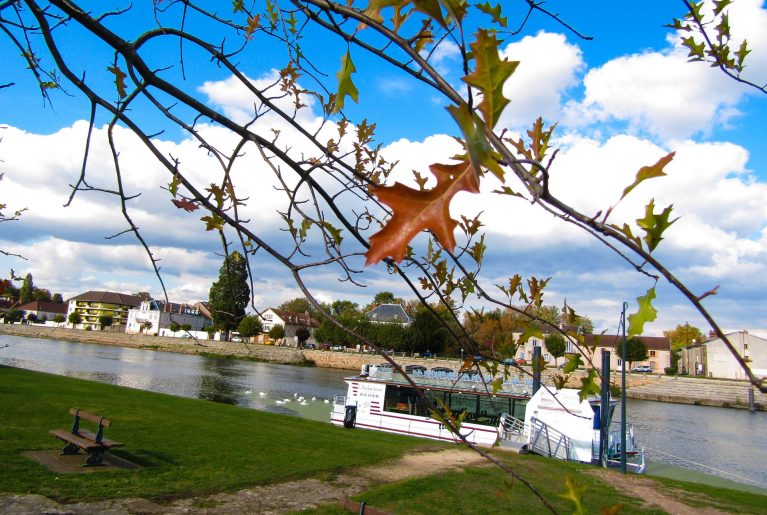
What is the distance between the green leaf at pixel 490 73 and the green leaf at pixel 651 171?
209mm

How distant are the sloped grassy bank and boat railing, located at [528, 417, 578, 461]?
2664 mm

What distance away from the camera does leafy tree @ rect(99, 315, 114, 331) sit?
89.4 m

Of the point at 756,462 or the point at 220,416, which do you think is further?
the point at 756,462

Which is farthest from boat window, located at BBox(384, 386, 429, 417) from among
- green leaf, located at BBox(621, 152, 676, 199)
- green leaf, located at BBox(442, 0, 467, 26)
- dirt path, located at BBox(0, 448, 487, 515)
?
green leaf, located at BBox(442, 0, 467, 26)

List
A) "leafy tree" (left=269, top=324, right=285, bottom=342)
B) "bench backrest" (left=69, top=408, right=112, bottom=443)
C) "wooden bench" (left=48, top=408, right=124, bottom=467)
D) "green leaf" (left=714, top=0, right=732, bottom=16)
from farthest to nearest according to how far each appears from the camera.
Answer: "leafy tree" (left=269, top=324, right=285, bottom=342) < "bench backrest" (left=69, top=408, right=112, bottom=443) < "wooden bench" (left=48, top=408, right=124, bottom=467) < "green leaf" (left=714, top=0, right=732, bottom=16)

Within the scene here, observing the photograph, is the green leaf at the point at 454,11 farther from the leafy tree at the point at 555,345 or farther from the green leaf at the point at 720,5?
the green leaf at the point at 720,5

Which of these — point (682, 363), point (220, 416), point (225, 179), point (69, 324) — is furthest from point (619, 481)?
point (69, 324)

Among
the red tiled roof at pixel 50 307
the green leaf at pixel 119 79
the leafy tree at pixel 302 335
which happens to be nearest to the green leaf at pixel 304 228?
the green leaf at pixel 119 79

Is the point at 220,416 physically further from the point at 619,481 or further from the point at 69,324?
the point at 69,324

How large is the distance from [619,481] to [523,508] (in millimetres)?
4813

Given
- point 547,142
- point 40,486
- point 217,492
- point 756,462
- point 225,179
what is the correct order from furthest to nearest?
point 756,462 → point 217,492 → point 40,486 → point 225,179 → point 547,142

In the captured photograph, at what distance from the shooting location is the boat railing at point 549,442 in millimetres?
17766

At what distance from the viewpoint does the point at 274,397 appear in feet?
102

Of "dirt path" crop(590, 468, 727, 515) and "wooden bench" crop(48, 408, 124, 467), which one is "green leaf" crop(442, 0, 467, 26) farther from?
"dirt path" crop(590, 468, 727, 515)
